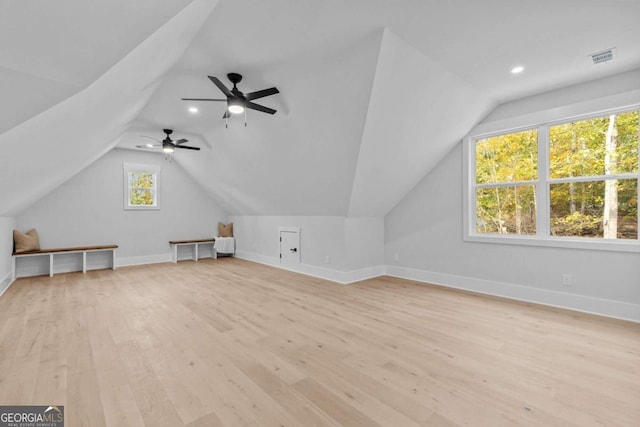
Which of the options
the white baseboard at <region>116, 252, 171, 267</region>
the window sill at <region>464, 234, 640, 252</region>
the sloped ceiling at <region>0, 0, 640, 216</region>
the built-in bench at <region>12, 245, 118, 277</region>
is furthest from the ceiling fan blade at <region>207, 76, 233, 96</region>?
the white baseboard at <region>116, 252, 171, 267</region>

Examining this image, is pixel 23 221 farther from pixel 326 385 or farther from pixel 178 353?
pixel 326 385

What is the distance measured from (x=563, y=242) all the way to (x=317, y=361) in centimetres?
346

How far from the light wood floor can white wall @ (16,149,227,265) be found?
2.45 m

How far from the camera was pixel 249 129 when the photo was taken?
15.3 ft

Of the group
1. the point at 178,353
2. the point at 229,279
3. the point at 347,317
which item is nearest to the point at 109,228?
the point at 229,279

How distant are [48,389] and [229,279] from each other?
3.35 metres

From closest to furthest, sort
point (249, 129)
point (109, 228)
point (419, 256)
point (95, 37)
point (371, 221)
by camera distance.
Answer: point (95, 37) → point (249, 129) → point (419, 256) → point (371, 221) → point (109, 228)

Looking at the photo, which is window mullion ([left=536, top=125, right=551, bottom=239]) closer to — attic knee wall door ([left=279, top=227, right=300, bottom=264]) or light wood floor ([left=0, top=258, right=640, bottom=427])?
light wood floor ([left=0, top=258, right=640, bottom=427])

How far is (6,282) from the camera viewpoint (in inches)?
188

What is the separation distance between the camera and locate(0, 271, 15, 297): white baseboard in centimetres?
447

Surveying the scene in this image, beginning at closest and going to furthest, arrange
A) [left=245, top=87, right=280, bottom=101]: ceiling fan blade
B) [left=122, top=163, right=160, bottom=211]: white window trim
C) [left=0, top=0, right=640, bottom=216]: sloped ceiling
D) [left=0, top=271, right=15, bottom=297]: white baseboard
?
[left=0, top=0, right=640, bottom=216]: sloped ceiling, [left=245, top=87, right=280, bottom=101]: ceiling fan blade, [left=0, top=271, right=15, bottom=297]: white baseboard, [left=122, top=163, right=160, bottom=211]: white window trim

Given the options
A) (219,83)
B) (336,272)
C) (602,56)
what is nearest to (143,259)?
(336,272)

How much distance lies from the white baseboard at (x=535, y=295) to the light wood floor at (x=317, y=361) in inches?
9.1

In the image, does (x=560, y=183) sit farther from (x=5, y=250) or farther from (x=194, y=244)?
(x=5, y=250)
